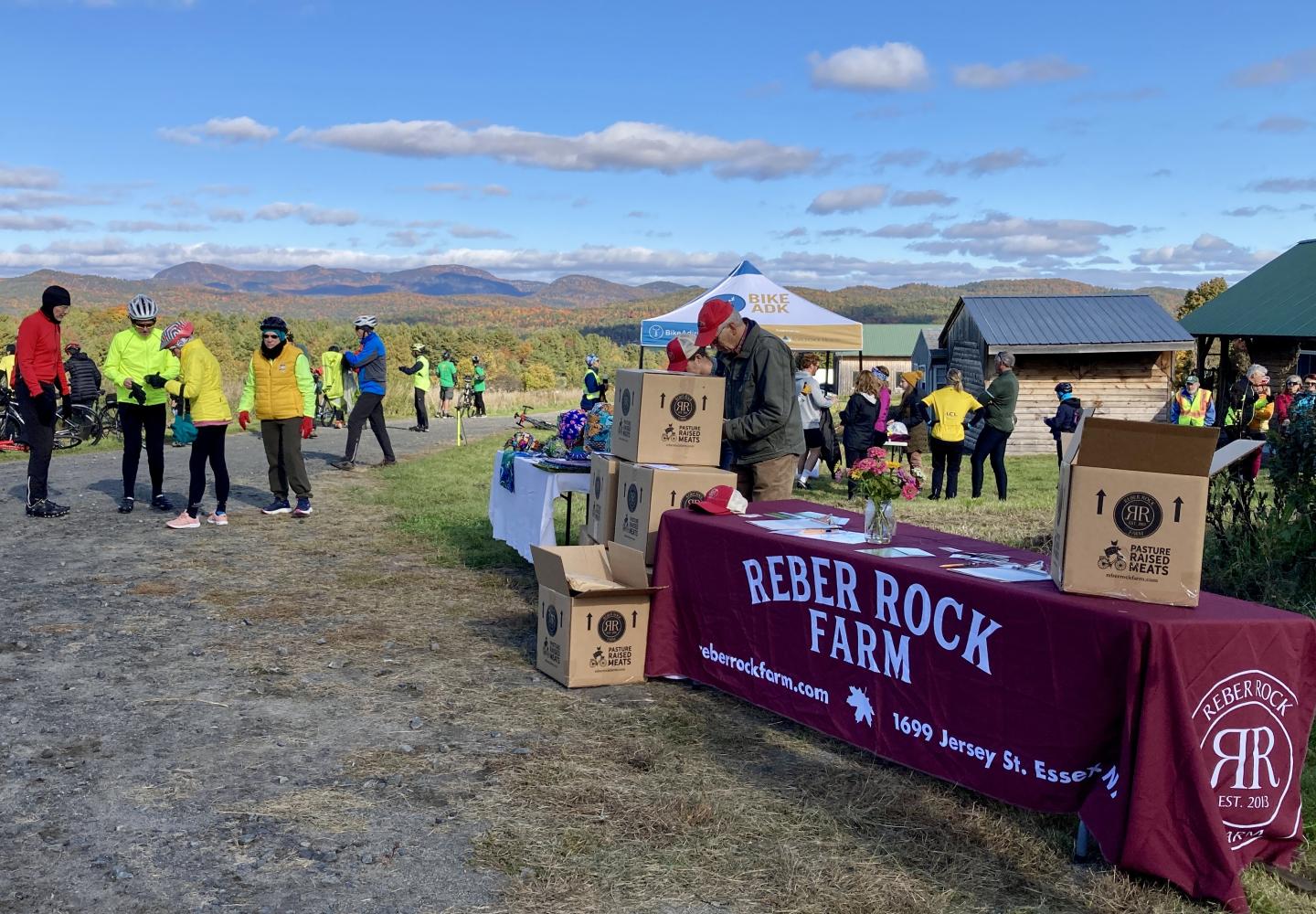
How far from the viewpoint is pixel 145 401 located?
9672mm

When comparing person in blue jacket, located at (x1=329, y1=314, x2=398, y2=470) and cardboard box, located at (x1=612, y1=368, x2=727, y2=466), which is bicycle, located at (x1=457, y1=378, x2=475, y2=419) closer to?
person in blue jacket, located at (x1=329, y1=314, x2=398, y2=470)

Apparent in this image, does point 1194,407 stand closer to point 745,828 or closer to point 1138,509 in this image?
point 1138,509

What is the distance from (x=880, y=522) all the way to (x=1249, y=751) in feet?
5.74

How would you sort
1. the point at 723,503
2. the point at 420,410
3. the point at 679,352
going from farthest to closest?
the point at 420,410 → the point at 679,352 → the point at 723,503

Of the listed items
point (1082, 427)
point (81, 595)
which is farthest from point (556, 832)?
point (81, 595)

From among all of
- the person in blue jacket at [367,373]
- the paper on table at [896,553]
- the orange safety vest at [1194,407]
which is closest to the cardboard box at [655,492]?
the paper on table at [896,553]

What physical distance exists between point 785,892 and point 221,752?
8.47ft

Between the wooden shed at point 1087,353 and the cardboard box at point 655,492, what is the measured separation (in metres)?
17.6

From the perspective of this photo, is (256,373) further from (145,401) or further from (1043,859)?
(1043,859)

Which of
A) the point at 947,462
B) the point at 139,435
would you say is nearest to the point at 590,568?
the point at 139,435

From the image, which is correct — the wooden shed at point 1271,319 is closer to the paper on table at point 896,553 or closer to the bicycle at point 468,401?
the bicycle at point 468,401

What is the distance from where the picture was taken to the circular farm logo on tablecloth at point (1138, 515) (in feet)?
12.2

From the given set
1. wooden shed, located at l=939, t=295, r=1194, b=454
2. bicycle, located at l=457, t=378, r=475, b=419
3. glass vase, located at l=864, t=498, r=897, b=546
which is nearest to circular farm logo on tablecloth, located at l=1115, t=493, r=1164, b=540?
glass vase, located at l=864, t=498, r=897, b=546

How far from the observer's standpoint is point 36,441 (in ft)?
32.4
